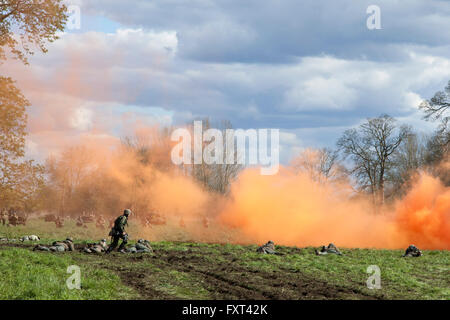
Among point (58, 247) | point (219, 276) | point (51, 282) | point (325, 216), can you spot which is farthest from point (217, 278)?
point (325, 216)

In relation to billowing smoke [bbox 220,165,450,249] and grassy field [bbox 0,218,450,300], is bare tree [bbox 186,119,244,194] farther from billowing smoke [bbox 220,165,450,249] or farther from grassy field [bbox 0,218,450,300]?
grassy field [bbox 0,218,450,300]

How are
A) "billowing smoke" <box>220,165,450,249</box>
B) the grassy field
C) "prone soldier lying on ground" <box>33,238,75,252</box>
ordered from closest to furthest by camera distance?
the grassy field < "prone soldier lying on ground" <box>33,238,75,252</box> < "billowing smoke" <box>220,165,450,249</box>

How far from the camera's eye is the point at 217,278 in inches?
806

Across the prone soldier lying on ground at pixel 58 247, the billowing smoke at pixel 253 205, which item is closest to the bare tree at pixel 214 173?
the billowing smoke at pixel 253 205

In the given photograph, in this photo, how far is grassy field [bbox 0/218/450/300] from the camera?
16703 mm

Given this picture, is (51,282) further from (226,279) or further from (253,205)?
(253,205)

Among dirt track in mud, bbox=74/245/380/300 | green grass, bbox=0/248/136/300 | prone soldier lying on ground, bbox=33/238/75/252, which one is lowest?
prone soldier lying on ground, bbox=33/238/75/252

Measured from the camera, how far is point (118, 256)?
28594mm

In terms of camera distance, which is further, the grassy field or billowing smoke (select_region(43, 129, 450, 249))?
billowing smoke (select_region(43, 129, 450, 249))

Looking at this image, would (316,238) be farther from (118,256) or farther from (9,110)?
(9,110)

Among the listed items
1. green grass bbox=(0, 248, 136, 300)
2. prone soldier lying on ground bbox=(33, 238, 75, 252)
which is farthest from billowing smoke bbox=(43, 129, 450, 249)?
green grass bbox=(0, 248, 136, 300)

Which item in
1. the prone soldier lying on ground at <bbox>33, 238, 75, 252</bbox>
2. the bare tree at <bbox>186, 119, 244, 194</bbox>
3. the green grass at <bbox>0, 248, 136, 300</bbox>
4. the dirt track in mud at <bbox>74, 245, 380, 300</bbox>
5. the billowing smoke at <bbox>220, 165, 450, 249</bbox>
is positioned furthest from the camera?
the bare tree at <bbox>186, 119, 244, 194</bbox>
